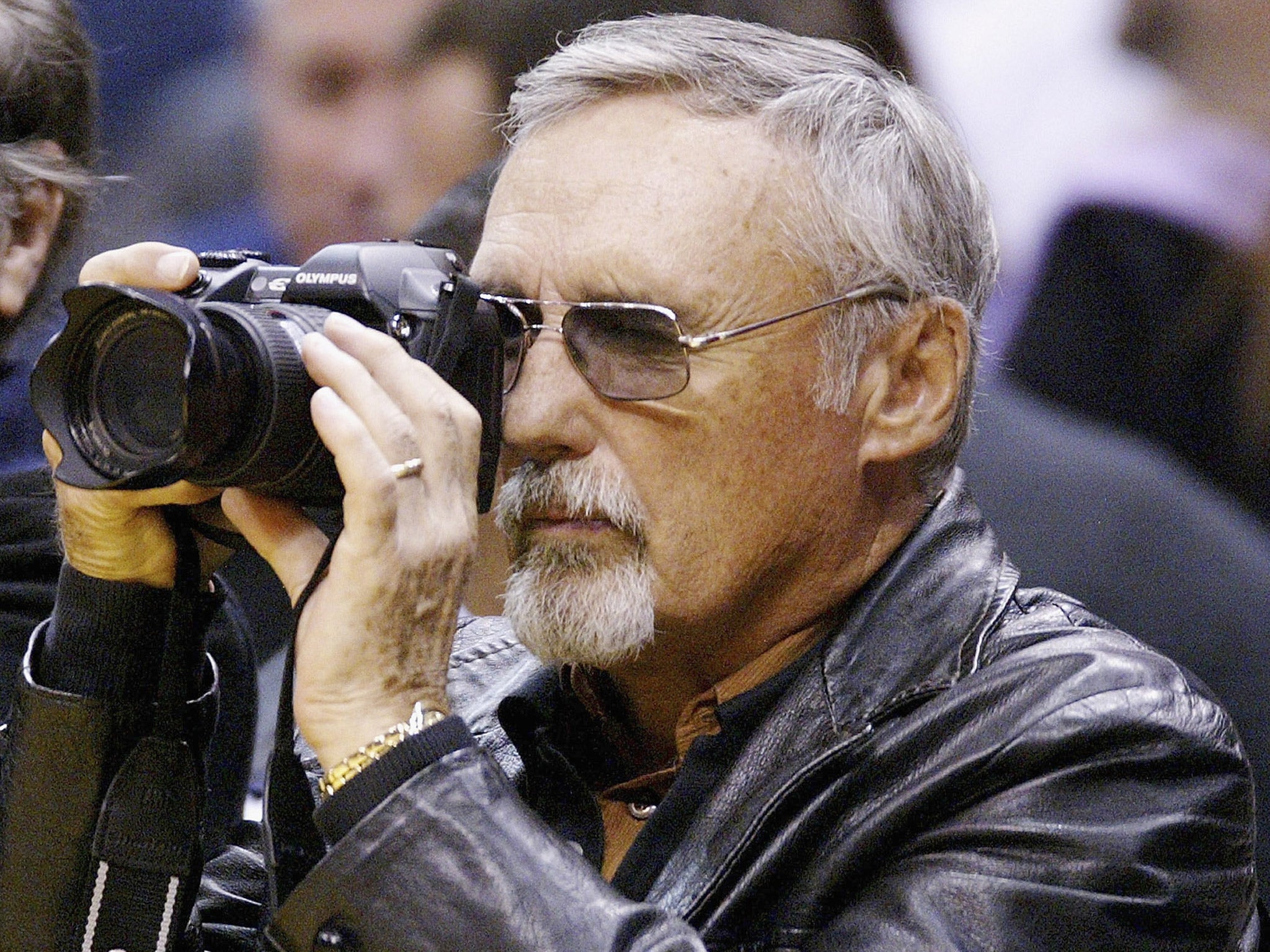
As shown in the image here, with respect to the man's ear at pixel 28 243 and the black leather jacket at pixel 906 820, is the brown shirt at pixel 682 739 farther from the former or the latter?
the man's ear at pixel 28 243

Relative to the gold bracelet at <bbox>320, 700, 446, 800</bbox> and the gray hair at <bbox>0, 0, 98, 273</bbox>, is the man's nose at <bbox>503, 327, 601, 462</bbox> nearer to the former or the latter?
the gold bracelet at <bbox>320, 700, 446, 800</bbox>

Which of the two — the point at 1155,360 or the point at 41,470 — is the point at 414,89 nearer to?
the point at 41,470

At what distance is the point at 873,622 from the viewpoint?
4.61ft

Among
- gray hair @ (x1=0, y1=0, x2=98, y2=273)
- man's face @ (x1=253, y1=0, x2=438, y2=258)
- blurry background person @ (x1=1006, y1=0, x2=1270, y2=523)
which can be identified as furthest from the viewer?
man's face @ (x1=253, y1=0, x2=438, y2=258)

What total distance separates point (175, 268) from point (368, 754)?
469 mm

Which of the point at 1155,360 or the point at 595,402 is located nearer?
the point at 595,402

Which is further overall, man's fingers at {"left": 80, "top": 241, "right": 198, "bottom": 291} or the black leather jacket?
man's fingers at {"left": 80, "top": 241, "right": 198, "bottom": 291}

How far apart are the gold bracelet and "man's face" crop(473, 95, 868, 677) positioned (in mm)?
259

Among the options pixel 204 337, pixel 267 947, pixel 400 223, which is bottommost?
pixel 267 947

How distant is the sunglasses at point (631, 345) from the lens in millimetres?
1379

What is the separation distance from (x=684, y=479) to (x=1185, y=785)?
1.49ft

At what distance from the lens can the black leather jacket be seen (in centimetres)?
113

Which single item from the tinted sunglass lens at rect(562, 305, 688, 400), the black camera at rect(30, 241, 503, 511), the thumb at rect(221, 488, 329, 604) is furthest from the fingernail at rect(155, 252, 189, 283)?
the tinted sunglass lens at rect(562, 305, 688, 400)

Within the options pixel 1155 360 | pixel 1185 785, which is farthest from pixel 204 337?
pixel 1155 360
